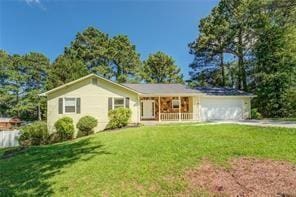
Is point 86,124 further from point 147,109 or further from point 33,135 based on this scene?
point 147,109

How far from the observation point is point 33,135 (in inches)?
762

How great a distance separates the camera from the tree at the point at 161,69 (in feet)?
132

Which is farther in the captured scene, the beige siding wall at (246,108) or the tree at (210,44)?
the tree at (210,44)

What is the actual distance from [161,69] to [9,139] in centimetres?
2461

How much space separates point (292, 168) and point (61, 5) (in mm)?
17063

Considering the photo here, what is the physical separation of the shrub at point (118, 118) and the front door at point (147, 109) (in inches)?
210

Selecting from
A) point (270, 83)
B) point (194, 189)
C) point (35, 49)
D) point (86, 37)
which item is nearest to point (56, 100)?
point (194, 189)

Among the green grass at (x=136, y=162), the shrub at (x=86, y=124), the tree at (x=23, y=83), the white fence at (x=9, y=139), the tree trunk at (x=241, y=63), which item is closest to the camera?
the green grass at (x=136, y=162)

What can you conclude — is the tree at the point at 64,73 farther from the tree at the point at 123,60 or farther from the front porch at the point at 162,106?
the front porch at the point at 162,106

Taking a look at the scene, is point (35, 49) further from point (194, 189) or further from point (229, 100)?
point (194, 189)

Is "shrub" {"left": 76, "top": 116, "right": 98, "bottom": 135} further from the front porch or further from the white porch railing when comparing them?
the white porch railing

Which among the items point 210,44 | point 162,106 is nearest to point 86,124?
point 162,106

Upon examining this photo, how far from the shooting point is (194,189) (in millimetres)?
6953

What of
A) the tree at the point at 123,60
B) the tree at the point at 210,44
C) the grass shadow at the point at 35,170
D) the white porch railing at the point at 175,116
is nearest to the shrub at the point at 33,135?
the grass shadow at the point at 35,170
